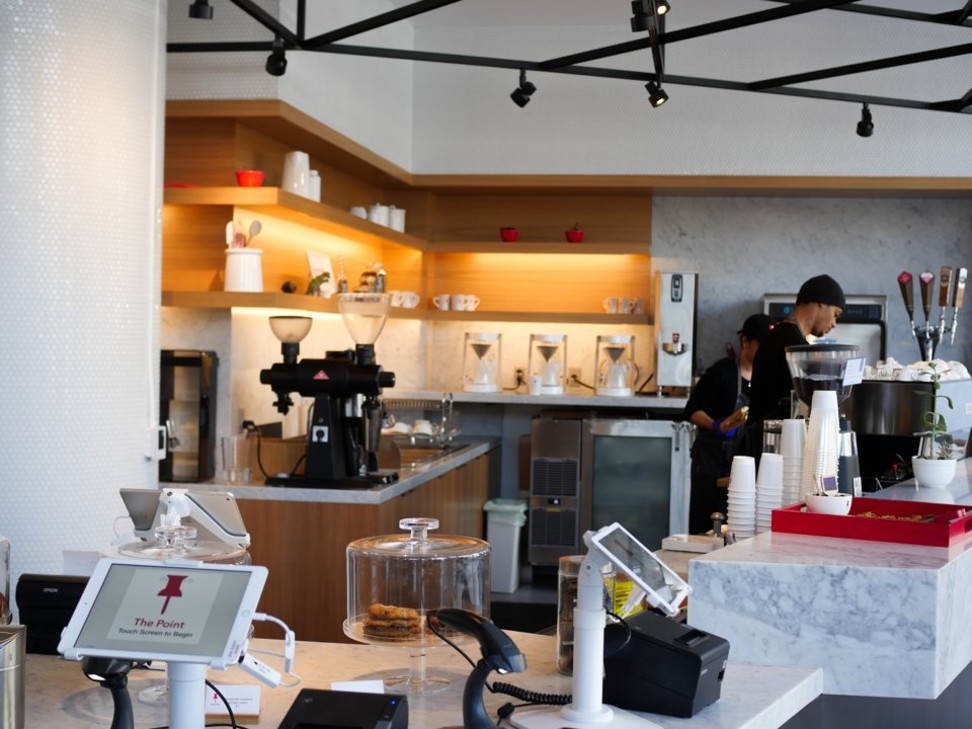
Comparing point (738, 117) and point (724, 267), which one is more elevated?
point (738, 117)

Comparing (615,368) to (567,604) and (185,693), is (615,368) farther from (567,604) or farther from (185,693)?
(185,693)

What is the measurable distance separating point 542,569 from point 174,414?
9.71 feet

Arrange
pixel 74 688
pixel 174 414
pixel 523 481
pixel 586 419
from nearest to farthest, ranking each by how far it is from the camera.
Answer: pixel 74 688 < pixel 174 414 < pixel 586 419 < pixel 523 481

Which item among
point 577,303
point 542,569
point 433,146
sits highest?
point 433,146

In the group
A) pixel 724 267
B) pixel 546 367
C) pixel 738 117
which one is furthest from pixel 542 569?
pixel 738 117

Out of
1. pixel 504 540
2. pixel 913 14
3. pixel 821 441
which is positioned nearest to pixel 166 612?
pixel 821 441

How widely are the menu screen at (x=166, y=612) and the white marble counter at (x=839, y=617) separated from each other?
105cm

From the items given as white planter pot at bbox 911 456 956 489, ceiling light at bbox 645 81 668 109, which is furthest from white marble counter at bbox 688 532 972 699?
ceiling light at bbox 645 81 668 109

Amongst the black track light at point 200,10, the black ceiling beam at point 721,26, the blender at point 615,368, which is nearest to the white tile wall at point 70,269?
the black track light at point 200,10

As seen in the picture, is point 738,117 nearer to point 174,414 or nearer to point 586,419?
point 586,419

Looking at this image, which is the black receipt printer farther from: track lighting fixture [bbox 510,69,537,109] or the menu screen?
track lighting fixture [bbox 510,69,537,109]

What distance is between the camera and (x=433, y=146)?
7461 millimetres

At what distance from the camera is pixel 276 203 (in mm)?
5062

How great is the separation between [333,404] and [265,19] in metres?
1.45
